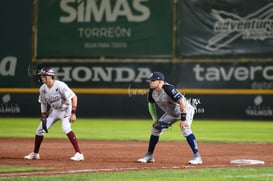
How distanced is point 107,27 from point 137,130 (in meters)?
5.93

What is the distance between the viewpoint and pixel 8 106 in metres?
25.2

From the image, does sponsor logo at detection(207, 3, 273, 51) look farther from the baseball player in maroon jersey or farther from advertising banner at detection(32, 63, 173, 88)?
the baseball player in maroon jersey

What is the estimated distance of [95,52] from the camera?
82.9ft

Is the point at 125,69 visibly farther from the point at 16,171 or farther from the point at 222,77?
the point at 16,171

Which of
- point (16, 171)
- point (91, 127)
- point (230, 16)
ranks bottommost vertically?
point (91, 127)

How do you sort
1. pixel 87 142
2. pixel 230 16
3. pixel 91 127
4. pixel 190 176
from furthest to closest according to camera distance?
pixel 230 16 → pixel 91 127 → pixel 87 142 → pixel 190 176

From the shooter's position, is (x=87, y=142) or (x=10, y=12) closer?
(x=87, y=142)

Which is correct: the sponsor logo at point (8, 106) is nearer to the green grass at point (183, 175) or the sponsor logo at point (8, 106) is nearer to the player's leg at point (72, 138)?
the player's leg at point (72, 138)

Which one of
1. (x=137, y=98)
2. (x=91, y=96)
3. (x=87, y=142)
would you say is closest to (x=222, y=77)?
(x=137, y=98)

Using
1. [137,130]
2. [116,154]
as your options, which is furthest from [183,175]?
[137,130]

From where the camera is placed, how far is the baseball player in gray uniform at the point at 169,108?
11258 millimetres

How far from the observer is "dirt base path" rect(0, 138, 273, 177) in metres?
11.0

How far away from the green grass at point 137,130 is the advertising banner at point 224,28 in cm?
243

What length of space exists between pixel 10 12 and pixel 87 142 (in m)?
10.4
